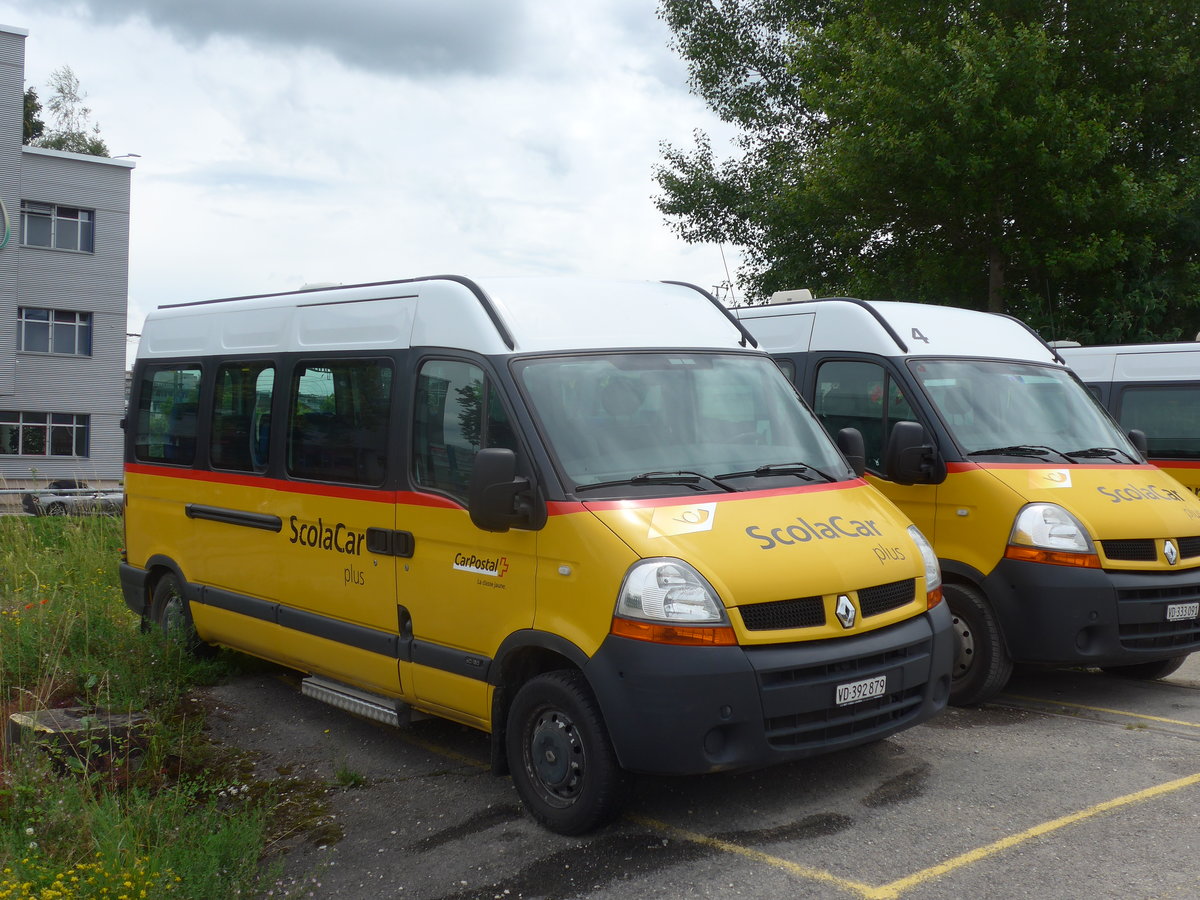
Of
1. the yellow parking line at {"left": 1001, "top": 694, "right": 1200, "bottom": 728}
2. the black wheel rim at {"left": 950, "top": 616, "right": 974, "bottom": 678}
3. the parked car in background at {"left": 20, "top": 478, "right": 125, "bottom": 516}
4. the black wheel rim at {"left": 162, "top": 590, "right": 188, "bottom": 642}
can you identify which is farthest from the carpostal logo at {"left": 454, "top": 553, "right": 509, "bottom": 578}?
the parked car in background at {"left": 20, "top": 478, "right": 125, "bottom": 516}

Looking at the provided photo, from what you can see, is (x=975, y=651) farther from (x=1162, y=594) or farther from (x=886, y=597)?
(x=886, y=597)

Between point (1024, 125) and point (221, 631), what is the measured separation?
13.5 metres

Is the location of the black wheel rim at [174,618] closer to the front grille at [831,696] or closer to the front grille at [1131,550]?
the front grille at [831,696]

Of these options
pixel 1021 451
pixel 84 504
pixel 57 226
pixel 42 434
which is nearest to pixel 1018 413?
pixel 1021 451

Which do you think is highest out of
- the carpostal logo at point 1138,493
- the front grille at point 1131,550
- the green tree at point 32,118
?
the green tree at point 32,118

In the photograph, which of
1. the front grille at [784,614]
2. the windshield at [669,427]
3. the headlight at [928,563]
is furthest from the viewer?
the headlight at [928,563]

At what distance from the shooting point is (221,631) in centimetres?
754

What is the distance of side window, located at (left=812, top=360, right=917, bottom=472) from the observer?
765cm

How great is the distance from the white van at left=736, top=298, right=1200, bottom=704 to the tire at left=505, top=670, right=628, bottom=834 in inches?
118

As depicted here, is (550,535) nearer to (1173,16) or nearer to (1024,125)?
(1024,125)

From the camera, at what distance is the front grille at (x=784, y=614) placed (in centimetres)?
475

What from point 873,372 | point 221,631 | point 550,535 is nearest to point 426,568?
point 550,535

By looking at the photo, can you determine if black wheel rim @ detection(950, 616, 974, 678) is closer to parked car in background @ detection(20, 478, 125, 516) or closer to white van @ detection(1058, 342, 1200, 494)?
white van @ detection(1058, 342, 1200, 494)

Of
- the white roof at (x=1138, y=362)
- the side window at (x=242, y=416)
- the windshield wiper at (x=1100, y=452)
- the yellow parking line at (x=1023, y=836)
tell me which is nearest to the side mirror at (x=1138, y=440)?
the windshield wiper at (x=1100, y=452)
